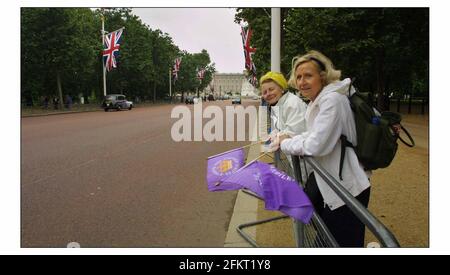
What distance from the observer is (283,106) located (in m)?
3.36

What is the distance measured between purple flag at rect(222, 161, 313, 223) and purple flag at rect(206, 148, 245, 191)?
31 cm

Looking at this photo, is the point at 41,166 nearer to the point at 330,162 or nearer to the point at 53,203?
the point at 53,203

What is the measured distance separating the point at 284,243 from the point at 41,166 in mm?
5977

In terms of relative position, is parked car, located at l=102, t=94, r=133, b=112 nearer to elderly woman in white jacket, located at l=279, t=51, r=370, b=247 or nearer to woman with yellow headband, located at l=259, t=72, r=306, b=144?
woman with yellow headband, located at l=259, t=72, r=306, b=144

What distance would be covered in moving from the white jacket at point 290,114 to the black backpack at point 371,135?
885mm

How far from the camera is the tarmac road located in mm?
3986

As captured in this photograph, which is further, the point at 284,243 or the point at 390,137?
the point at 284,243

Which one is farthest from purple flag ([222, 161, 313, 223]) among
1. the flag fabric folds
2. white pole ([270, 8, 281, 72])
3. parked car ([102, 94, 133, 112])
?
parked car ([102, 94, 133, 112])

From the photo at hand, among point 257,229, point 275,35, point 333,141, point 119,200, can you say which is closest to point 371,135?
point 333,141

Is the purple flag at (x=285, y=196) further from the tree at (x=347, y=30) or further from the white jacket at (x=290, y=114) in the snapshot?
the tree at (x=347, y=30)

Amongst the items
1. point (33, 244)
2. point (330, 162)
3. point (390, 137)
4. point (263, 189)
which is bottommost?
point (33, 244)

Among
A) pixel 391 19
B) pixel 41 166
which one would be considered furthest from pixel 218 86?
pixel 41 166

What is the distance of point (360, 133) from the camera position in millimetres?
2197

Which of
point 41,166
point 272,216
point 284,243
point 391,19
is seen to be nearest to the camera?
point 284,243
